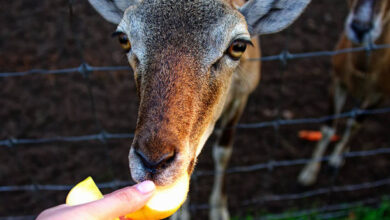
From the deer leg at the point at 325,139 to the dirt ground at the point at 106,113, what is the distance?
6.0 inches

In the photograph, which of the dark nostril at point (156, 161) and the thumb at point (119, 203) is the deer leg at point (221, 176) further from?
the thumb at point (119, 203)

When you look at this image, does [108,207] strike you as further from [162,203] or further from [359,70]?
[359,70]

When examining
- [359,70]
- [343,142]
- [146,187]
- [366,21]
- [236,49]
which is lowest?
[343,142]

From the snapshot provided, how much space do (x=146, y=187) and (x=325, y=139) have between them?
4.00 metres

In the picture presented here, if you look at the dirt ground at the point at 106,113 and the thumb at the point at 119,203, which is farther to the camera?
the dirt ground at the point at 106,113

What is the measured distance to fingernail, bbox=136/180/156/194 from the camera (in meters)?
1.84

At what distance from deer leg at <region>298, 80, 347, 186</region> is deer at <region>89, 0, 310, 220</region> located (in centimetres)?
257

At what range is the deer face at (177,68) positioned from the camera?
6.67 feet

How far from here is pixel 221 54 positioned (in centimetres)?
249

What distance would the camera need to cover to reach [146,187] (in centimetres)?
186

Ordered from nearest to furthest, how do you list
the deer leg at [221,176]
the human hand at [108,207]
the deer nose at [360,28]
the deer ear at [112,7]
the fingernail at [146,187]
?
the human hand at [108,207] → the fingernail at [146,187] → the deer ear at [112,7] → the deer nose at [360,28] → the deer leg at [221,176]

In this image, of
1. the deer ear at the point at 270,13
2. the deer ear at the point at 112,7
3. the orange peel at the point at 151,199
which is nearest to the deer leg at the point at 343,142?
the deer ear at the point at 270,13

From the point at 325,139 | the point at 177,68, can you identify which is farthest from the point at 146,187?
the point at 325,139

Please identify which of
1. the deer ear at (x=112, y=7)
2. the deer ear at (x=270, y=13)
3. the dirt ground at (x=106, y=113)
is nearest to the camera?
the deer ear at (x=270, y=13)
